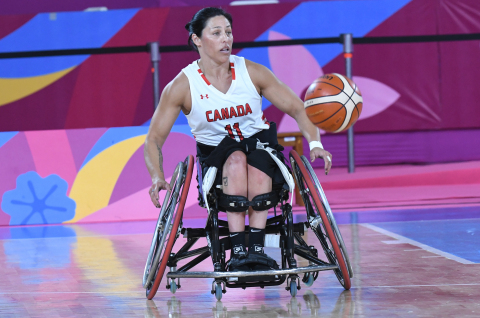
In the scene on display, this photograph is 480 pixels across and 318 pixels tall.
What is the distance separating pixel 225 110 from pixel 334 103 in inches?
26.5

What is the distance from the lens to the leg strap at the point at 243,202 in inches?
108

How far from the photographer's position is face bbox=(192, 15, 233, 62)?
3.03 meters

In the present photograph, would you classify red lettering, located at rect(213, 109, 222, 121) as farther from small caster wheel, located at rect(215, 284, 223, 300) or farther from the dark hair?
small caster wheel, located at rect(215, 284, 223, 300)

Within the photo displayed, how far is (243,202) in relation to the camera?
8.98ft

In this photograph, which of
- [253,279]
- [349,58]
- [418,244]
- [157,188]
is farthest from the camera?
[349,58]

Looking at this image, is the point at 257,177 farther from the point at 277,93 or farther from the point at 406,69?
the point at 406,69

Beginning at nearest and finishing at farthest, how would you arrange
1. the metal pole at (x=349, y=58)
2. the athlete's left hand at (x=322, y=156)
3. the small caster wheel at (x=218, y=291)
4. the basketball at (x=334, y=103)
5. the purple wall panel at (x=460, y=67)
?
the small caster wheel at (x=218, y=291)
the athlete's left hand at (x=322, y=156)
the basketball at (x=334, y=103)
the metal pole at (x=349, y=58)
the purple wall panel at (x=460, y=67)

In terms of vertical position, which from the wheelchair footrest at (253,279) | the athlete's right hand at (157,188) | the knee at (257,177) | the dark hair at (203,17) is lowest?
the wheelchair footrest at (253,279)

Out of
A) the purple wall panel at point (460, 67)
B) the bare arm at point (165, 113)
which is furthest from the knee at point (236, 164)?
the purple wall panel at point (460, 67)

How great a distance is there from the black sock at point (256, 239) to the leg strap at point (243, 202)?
0.09 m

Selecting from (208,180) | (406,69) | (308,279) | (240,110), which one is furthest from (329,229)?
(406,69)

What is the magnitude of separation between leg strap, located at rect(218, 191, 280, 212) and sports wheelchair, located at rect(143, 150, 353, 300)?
0.06 meters

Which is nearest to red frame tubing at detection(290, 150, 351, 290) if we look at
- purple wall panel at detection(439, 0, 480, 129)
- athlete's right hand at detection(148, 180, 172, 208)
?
athlete's right hand at detection(148, 180, 172, 208)

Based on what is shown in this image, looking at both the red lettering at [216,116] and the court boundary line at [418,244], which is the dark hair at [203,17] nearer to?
the red lettering at [216,116]
